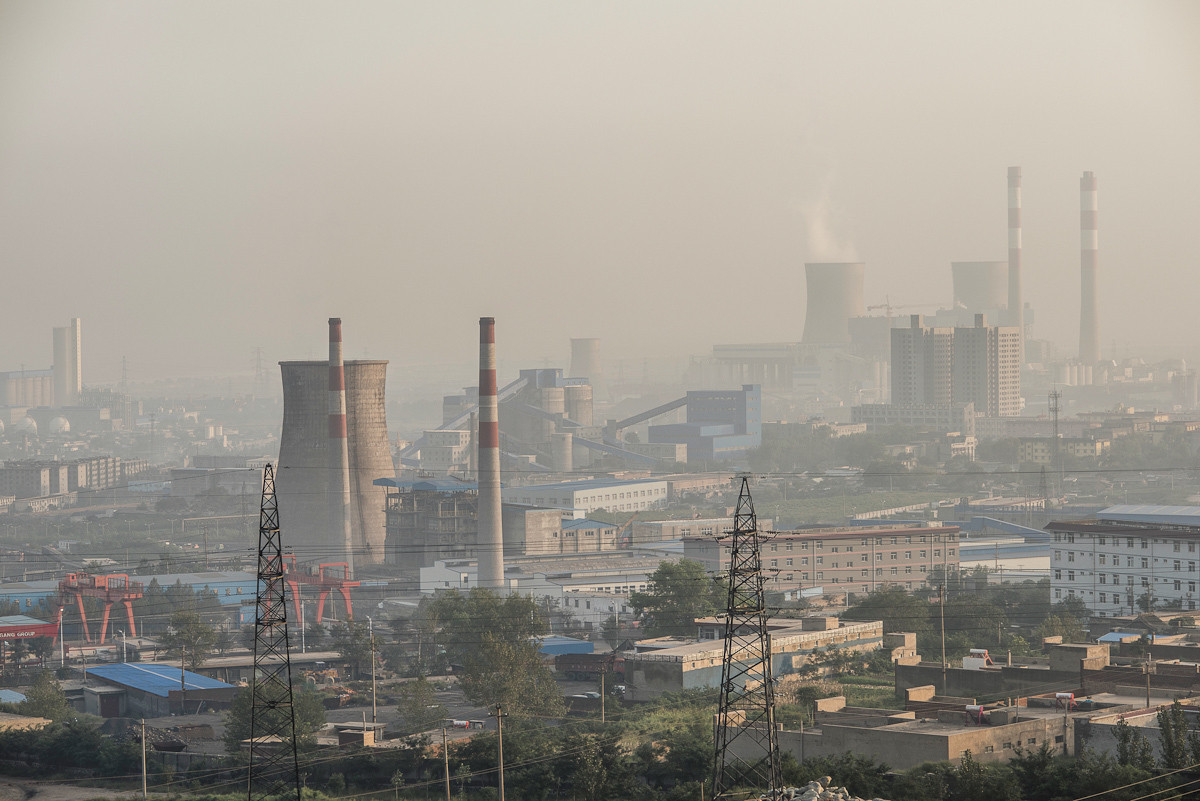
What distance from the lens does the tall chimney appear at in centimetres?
2162

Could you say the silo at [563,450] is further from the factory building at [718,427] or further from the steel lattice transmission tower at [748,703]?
the steel lattice transmission tower at [748,703]

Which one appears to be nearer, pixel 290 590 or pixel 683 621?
pixel 683 621

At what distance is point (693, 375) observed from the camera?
228 feet

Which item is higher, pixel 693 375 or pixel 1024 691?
pixel 693 375

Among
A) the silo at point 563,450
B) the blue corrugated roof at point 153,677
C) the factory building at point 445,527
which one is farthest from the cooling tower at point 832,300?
the blue corrugated roof at point 153,677

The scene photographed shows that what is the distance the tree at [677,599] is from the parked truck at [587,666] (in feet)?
5.50

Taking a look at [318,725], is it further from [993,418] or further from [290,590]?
[993,418]

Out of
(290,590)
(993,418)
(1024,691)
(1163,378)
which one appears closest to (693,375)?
(1163,378)

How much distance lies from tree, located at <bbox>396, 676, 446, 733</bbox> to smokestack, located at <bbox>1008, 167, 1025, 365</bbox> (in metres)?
39.8

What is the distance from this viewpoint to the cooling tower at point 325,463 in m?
21.8

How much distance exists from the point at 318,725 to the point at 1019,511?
65.6ft

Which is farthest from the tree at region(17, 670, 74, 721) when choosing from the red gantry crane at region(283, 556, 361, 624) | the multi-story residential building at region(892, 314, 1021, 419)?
the multi-story residential building at region(892, 314, 1021, 419)

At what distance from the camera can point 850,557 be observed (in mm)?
19688

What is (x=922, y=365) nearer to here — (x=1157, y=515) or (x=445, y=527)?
(x=445, y=527)
